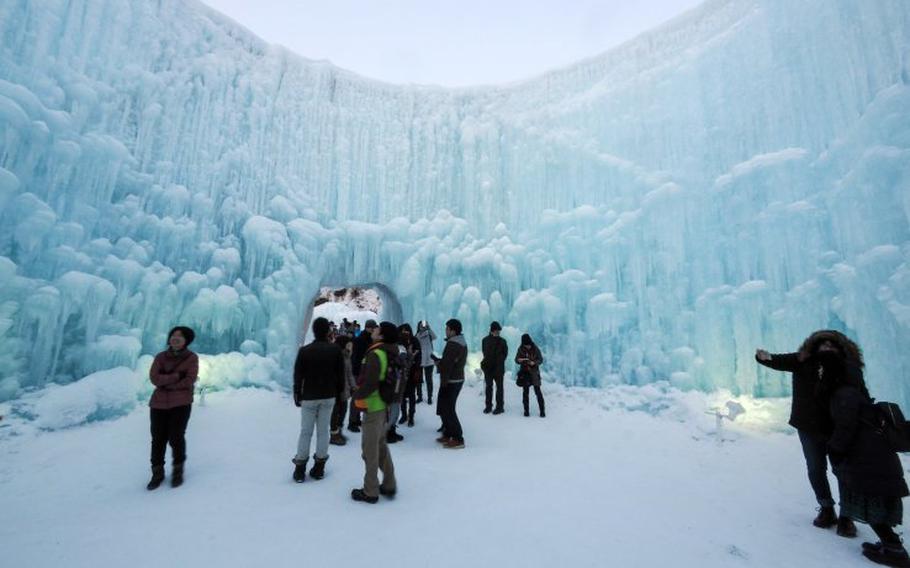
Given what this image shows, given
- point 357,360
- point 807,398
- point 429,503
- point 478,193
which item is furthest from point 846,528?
point 478,193

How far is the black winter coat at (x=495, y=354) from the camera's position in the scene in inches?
296

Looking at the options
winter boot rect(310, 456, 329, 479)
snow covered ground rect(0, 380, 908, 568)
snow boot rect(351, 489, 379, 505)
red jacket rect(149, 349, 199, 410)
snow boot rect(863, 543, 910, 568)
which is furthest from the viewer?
winter boot rect(310, 456, 329, 479)

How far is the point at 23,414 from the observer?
18.7ft

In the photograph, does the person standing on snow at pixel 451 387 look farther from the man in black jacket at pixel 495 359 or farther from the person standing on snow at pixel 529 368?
the person standing on snow at pixel 529 368

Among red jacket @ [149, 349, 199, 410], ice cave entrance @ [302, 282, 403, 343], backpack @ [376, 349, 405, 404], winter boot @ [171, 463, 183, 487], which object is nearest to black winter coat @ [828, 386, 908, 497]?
backpack @ [376, 349, 405, 404]

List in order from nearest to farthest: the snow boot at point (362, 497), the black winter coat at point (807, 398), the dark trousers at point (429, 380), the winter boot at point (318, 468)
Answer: the black winter coat at point (807, 398), the snow boot at point (362, 497), the winter boot at point (318, 468), the dark trousers at point (429, 380)

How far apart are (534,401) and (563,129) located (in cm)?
726

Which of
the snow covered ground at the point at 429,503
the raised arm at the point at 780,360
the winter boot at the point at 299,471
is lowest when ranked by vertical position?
the snow covered ground at the point at 429,503

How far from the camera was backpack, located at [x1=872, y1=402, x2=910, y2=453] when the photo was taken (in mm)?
2898

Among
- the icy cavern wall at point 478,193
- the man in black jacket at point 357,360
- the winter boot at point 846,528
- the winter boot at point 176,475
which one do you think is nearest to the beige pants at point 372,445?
the winter boot at point 176,475

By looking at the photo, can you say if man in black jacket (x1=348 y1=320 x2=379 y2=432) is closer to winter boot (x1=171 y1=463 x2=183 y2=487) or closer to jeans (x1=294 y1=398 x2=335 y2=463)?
jeans (x1=294 y1=398 x2=335 y2=463)

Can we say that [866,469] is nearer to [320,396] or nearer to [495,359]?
[320,396]

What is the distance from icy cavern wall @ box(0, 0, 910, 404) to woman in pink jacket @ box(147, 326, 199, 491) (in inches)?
147

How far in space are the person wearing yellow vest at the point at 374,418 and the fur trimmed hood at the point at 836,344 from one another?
3501 mm
